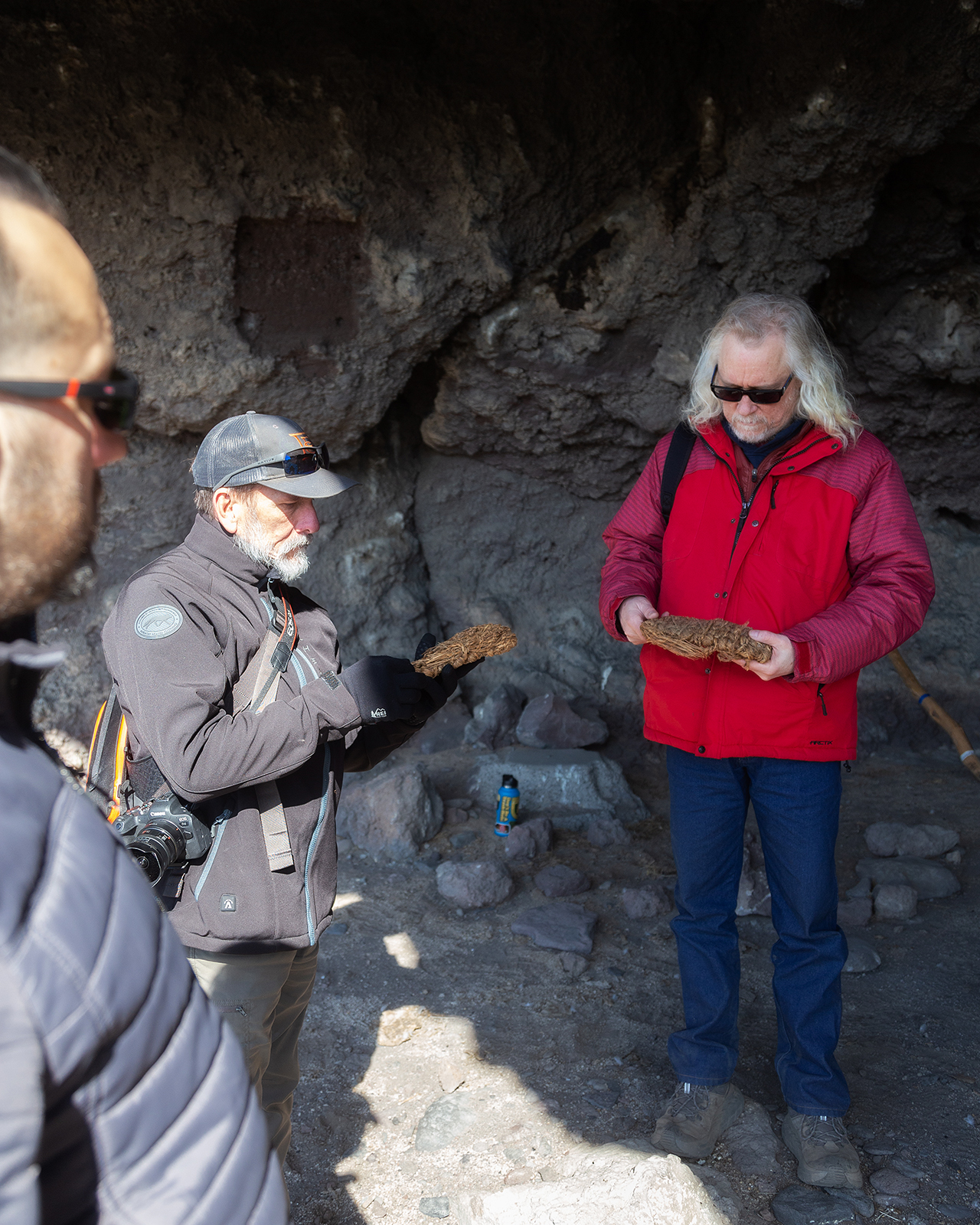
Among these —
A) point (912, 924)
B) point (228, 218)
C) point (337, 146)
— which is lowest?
point (912, 924)

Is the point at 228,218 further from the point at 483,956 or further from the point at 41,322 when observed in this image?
the point at 41,322

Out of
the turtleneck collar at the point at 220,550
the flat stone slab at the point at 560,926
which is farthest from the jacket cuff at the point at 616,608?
the flat stone slab at the point at 560,926

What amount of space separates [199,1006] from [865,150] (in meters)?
4.19

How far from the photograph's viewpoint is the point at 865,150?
3844 millimetres

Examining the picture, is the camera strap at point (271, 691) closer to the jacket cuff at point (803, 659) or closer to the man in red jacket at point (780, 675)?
the man in red jacket at point (780, 675)

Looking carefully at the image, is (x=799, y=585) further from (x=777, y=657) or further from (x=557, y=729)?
(x=557, y=729)

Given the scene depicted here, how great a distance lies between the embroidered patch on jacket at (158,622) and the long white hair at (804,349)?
1.60 meters

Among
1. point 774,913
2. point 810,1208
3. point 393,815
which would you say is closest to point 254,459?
point 774,913

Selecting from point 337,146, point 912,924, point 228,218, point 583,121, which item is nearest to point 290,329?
point 228,218

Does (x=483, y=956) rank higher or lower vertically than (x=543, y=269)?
lower

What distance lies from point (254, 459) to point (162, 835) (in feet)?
2.69

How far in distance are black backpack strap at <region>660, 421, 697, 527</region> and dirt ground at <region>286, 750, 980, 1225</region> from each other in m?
1.77

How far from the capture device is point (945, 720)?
14.2ft

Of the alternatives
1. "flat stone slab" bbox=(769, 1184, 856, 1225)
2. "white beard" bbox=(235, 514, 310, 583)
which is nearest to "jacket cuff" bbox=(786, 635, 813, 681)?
"white beard" bbox=(235, 514, 310, 583)
